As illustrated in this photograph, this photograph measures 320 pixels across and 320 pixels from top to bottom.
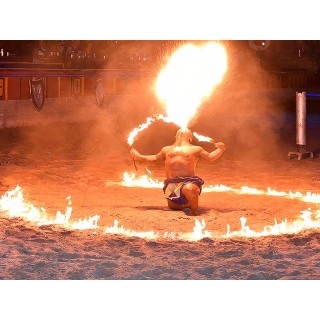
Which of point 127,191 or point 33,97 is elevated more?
point 33,97

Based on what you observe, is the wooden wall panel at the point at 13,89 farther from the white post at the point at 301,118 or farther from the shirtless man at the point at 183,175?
the shirtless man at the point at 183,175

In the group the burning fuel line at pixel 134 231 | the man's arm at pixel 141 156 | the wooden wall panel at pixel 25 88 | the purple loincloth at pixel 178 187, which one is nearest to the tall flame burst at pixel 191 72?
the man's arm at pixel 141 156

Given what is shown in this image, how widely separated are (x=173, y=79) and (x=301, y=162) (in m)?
4.03

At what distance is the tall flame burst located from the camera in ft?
31.1

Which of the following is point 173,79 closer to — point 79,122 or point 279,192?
point 279,192

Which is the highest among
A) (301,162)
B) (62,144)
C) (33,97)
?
(33,97)

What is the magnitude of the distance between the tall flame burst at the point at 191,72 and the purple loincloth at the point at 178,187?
4.87 feet

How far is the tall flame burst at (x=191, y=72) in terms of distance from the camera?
31.1 feet

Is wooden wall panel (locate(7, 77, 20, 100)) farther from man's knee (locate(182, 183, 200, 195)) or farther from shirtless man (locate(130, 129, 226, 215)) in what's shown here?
man's knee (locate(182, 183, 200, 195))

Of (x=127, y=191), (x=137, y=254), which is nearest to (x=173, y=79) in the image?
(x=127, y=191)

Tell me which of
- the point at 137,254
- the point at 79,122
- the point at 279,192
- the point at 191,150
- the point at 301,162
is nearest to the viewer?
the point at 137,254

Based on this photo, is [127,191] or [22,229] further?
[127,191]

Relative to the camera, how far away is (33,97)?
17.0 metres

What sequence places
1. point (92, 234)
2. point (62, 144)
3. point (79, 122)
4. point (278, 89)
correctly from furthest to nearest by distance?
1. point (278, 89)
2. point (79, 122)
3. point (62, 144)
4. point (92, 234)
